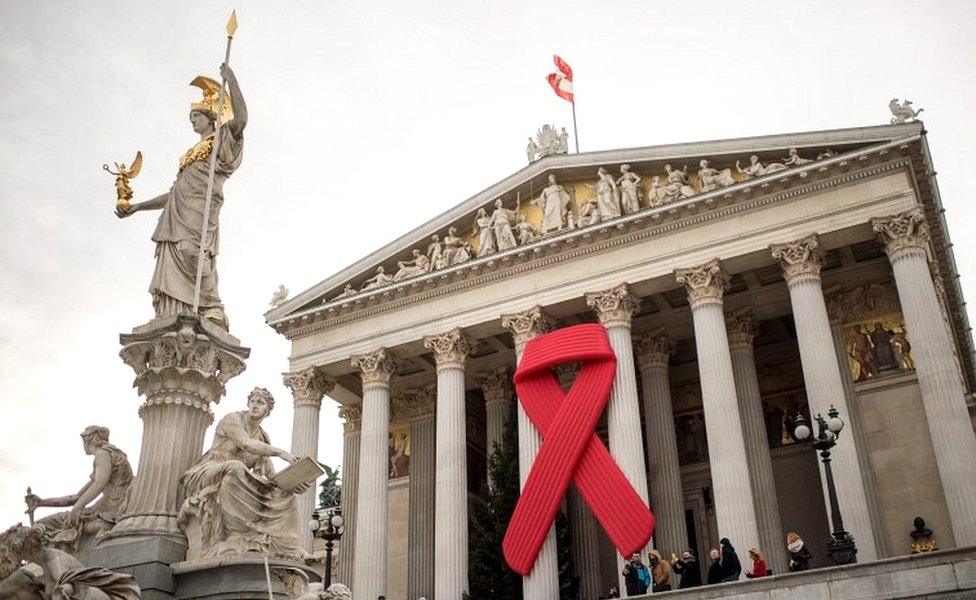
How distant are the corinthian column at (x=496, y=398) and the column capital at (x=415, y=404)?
226 cm

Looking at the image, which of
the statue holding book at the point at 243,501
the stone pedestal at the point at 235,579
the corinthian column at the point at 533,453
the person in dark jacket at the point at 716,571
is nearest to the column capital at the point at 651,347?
the corinthian column at the point at 533,453

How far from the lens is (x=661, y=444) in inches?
1209

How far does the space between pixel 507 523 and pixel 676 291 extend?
1048 cm

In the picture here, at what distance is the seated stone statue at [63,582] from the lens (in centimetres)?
690

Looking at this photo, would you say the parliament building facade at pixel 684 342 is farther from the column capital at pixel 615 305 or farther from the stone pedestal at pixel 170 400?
the stone pedestal at pixel 170 400

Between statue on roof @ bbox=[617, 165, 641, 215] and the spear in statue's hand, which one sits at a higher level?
statue on roof @ bbox=[617, 165, 641, 215]

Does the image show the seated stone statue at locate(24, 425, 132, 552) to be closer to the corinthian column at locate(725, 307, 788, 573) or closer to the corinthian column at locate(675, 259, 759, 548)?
the corinthian column at locate(675, 259, 759, 548)

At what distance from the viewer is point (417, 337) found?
106 ft

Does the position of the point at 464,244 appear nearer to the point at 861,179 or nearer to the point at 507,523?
the point at 507,523

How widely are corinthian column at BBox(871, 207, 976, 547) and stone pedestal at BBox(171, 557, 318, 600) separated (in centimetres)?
1987

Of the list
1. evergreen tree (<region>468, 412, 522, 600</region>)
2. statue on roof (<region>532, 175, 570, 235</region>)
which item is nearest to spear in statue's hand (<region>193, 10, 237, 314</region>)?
evergreen tree (<region>468, 412, 522, 600</region>)

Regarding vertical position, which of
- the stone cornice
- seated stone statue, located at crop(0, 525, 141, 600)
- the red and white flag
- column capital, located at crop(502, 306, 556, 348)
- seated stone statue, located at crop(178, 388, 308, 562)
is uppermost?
the red and white flag

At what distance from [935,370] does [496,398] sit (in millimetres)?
16149

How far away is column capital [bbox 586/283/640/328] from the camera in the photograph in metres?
29.0
